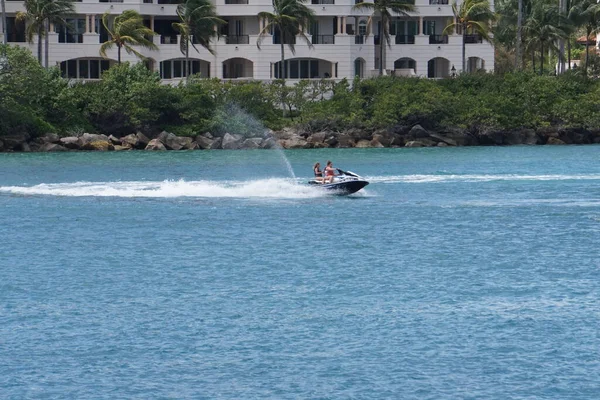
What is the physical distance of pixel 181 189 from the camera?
198 feet

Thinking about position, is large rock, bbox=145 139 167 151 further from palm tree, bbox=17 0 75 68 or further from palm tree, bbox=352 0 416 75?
palm tree, bbox=352 0 416 75

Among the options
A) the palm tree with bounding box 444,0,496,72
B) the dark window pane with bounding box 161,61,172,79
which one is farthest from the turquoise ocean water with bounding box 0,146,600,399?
the dark window pane with bounding box 161,61,172,79

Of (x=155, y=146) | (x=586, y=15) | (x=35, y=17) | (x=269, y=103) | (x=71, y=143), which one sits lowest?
(x=155, y=146)

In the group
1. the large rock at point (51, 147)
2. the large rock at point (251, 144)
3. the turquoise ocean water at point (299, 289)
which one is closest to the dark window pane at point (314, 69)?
the large rock at point (251, 144)

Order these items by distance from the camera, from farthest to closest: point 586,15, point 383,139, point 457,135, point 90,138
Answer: point 586,15 → point 457,135 → point 383,139 → point 90,138

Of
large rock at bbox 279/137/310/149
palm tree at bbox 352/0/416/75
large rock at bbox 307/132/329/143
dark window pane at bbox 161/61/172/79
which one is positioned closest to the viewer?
large rock at bbox 279/137/310/149

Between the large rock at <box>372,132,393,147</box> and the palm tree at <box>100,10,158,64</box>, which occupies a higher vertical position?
the palm tree at <box>100,10,158,64</box>

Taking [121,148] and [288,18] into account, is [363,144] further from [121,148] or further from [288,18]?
[121,148]

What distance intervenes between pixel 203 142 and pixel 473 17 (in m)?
24.8

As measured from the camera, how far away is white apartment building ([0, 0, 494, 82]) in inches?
3991

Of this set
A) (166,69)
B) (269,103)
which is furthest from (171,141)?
(166,69)

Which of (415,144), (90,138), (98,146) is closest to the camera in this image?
(98,146)

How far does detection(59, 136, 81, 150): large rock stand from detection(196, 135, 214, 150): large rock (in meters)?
8.65

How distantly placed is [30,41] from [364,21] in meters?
27.2
